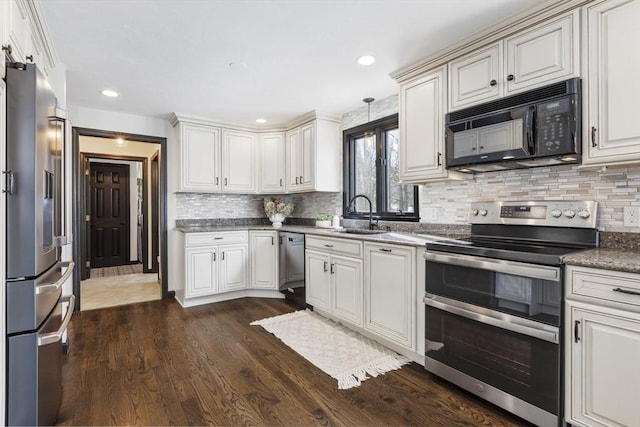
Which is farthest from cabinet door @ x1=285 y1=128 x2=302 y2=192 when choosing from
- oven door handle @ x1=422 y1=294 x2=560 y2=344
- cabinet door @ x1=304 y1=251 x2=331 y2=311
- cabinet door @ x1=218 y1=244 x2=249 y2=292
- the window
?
oven door handle @ x1=422 y1=294 x2=560 y2=344

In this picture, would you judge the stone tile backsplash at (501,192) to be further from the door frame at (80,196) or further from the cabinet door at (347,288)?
the cabinet door at (347,288)

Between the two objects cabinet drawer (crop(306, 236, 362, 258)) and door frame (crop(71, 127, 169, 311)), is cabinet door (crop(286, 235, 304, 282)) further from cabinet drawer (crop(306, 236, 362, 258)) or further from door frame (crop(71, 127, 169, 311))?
door frame (crop(71, 127, 169, 311))

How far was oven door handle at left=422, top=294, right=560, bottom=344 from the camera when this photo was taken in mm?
1611

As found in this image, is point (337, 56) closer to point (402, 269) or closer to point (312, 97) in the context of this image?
point (312, 97)

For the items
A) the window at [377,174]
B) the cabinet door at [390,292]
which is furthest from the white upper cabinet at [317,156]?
the cabinet door at [390,292]

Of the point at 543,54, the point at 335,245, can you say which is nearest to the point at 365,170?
the point at 335,245

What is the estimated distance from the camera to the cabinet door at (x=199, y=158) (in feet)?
13.1

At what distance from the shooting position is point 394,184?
350 cm

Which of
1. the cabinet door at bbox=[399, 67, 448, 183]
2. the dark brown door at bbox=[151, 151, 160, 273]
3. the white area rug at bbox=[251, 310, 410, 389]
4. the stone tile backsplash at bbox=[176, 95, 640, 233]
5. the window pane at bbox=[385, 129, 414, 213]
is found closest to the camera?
the stone tile backsplash at bbox=[176, 95, 640, 233]

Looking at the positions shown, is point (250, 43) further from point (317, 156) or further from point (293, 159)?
point (293, 159)

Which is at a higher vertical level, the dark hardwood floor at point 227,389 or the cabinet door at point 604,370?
the cabinet door at point 604,370

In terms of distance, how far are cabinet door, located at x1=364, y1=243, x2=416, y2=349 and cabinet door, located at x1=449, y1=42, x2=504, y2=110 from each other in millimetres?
1120

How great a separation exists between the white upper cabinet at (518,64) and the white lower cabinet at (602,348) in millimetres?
1126

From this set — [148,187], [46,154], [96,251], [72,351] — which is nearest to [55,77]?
[46,154]
